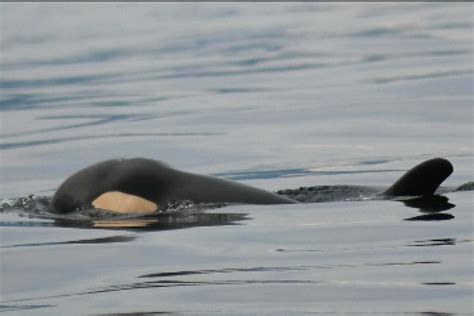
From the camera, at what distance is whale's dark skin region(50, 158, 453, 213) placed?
14.0 metres

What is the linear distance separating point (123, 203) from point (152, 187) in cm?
29

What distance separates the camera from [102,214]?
45.2 feet

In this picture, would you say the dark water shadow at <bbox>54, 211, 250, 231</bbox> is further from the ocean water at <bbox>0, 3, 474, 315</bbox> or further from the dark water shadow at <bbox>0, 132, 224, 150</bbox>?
the dark water shadow at <bbox>0, 132, 224, 150</bbox>

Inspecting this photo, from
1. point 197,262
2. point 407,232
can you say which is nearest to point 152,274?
point 197,262

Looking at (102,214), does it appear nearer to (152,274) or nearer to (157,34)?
(152,274)

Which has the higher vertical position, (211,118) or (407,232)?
(211,118)

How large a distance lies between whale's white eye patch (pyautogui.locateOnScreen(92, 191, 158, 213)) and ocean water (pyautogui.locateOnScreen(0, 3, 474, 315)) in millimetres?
242

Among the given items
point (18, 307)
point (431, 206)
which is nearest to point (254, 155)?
point (431, 206)

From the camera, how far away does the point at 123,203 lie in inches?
547

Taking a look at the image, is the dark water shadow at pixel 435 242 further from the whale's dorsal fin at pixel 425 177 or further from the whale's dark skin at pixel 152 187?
the whale's dark skin at pixel 152 187

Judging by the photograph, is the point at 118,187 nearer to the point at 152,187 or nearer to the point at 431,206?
the point at 152,187

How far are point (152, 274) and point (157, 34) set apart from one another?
33.1 metres

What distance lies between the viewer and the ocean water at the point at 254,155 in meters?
10.4

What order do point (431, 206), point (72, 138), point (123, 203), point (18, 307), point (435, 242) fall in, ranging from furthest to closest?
point (72, 138), point (123, 203), point (431, 206), point (435, 242), point (18, 307)
